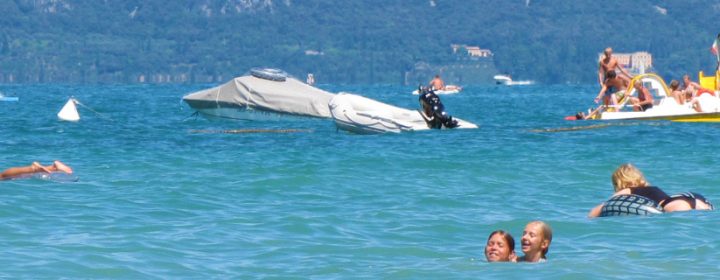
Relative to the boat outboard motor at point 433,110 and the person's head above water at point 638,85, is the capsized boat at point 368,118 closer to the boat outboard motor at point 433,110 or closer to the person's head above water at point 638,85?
the boat outboard motor at point 433,110

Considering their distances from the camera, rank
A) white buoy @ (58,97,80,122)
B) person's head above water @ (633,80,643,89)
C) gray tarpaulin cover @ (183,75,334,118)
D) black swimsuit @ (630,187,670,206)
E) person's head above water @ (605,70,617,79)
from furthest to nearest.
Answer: white buoy @ (58,97,80,122) → gray tarpaulin cover @ (183,75,334,118) → person's head above water @ (605,70,617,79) → person's head above water @ (633,80,643,89) → black swimsuit @ (630,187,670,206)

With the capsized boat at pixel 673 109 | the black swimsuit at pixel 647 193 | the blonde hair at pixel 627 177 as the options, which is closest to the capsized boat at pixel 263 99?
the capsized boat at pixel 673 109

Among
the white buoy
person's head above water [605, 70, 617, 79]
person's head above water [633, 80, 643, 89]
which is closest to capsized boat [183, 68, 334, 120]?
the white buoy

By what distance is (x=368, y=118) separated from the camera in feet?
107

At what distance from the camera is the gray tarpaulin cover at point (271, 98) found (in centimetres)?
4094

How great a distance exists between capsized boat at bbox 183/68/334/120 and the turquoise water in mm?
10305

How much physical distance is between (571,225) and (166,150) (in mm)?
13902

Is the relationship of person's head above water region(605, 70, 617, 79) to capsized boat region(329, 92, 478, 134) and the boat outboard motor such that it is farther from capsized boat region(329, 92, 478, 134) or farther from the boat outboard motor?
capsized boat region(329, 92, 478, 134)

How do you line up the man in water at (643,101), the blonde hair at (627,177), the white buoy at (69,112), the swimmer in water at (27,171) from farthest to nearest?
1. the white buoy at (69,112)
2. the man in water at (643,101)
3. the swimmer in water at (27,171)
4. the blonde hair at (627,177)

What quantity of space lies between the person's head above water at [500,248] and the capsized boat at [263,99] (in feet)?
92.7

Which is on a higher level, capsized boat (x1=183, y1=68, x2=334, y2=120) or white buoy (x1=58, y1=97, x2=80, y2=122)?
capsized boat (x1=183, y1=68, x2=334, y2=120)

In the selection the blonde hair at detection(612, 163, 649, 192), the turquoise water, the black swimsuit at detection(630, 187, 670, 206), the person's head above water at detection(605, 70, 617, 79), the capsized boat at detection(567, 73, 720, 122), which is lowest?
the turquoise water

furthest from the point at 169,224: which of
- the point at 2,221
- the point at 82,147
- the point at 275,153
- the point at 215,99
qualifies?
the point at 215,99

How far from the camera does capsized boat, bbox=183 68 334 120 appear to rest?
41000mm
